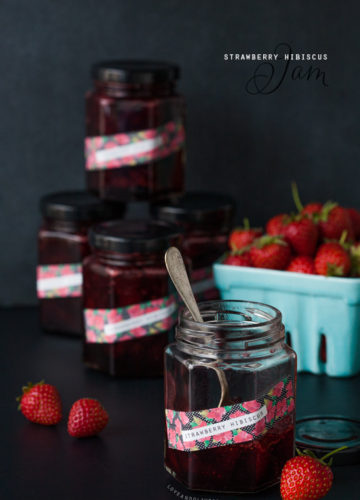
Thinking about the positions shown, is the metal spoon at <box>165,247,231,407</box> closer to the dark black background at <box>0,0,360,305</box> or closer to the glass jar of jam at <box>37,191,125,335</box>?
the glass jar of jam at <box>37,191,125,335</box>

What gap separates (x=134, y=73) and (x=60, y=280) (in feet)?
1.37

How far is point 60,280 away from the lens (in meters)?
1.56

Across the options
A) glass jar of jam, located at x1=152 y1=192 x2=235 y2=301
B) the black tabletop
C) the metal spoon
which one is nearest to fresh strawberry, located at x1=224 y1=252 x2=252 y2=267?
glass jar of jam, located at x1=152 y1=192 x2=235 y2=301

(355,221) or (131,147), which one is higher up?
(131,147)

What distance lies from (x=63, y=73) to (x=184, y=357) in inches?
37.2

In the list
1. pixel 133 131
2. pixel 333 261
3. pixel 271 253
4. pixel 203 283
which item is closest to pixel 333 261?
pixel 333 261

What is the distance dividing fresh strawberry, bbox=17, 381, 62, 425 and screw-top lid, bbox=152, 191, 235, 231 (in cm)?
49

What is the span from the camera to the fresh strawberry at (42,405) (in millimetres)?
1155

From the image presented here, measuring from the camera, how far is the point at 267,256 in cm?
139

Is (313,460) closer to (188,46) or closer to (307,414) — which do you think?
(307,414)

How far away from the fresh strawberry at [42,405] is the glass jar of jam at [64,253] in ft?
1.31

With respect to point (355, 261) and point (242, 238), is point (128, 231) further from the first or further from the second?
point (355, 261)

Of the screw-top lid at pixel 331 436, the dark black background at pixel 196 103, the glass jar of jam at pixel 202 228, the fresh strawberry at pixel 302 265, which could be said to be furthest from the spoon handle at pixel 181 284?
the dark black background at pixel 196 103

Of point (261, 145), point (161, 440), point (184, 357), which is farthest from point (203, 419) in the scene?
point (261, 145)
